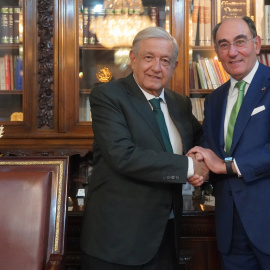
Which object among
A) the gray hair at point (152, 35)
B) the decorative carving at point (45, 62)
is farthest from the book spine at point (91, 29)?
the gray hair at point (152, 35)

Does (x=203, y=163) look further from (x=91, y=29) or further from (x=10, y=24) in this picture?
(x=10, y=24)

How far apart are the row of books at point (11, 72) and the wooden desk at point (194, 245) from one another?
99 centimetres

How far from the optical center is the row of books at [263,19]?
2.96m

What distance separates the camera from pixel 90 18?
9.50ft

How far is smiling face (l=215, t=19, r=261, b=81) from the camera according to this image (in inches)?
75.6

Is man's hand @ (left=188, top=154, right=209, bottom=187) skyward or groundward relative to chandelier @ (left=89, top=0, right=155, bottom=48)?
groundward

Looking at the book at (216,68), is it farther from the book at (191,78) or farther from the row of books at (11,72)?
the row of books at (11,72)

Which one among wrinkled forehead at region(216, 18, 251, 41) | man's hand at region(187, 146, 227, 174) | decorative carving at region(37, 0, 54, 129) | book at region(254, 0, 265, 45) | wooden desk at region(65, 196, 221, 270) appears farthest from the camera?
book at region(254, 0, 265, 45)

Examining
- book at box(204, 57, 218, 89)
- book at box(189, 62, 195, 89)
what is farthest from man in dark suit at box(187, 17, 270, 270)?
book at box(204, 57, 218, 89)

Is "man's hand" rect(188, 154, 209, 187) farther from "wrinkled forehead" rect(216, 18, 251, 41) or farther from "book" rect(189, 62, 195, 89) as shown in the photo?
"book" rect(189, 62, 195, 89)

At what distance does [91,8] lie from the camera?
2904 millimetres

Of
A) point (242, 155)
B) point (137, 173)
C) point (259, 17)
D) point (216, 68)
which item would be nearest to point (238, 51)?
point (242, 155)

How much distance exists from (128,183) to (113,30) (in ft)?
4.93

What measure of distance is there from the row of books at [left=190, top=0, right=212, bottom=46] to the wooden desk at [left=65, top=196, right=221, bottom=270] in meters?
1.18
